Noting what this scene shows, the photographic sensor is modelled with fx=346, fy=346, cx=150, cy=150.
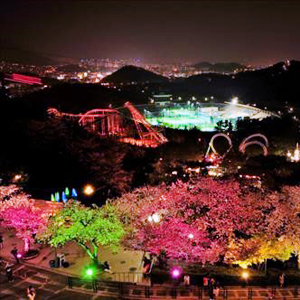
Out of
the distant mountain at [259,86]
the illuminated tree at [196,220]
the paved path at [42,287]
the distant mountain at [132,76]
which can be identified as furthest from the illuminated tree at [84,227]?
the distant mountain at [132,76]

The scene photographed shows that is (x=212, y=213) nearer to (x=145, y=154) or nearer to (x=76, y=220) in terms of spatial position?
(x=76, y=220)

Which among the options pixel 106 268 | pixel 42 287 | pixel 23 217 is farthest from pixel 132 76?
pixel 42 287

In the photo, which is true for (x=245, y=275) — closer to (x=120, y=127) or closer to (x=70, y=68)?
(x=120, y=127)

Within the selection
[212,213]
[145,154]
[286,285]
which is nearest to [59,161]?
[145,154]

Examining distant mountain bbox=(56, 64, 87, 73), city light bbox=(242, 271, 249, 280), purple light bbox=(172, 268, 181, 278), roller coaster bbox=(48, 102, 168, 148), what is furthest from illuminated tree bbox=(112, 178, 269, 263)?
distant mountain bbox=(56, 64, 87, 73)

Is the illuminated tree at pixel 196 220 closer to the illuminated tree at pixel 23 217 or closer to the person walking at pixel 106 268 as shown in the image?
the person walking at pixel 106 268

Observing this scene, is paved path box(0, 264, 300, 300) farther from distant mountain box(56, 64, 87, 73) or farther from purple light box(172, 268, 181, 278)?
distant mountain box(56, 64, 87, 73)
